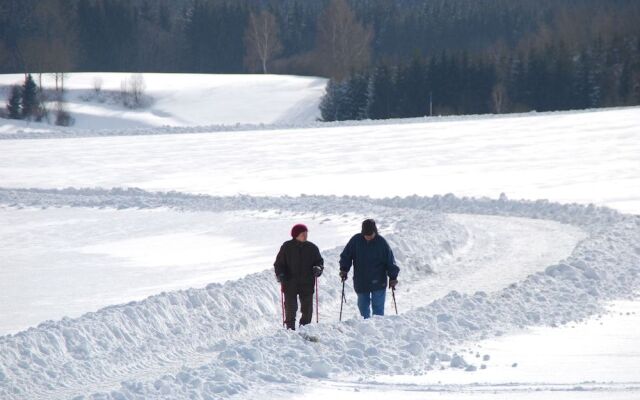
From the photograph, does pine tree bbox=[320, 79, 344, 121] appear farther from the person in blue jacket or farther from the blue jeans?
the person in blue jacket

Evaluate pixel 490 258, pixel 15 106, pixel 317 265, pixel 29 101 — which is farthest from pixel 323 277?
pixel 15 106

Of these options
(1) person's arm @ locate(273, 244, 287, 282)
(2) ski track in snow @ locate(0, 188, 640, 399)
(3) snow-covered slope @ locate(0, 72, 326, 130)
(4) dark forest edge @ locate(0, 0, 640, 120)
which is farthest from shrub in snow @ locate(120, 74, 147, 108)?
(1) person's arm @ locate(273, 244, 287, 282)

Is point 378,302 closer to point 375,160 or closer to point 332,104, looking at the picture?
point 375,160

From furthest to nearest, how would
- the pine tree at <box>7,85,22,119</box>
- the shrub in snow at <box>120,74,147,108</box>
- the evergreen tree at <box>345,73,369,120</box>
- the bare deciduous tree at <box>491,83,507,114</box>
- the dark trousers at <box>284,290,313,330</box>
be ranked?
the shrub in snow at <box>120,74,147,108</box>, the pine tree at <box>7,85,22,119</box>, the evergreen tree at <box>345,73,369,120</box>, the bare deciduous tree at <box>491,83,507,114</box>, the dark trousers at <box>284,290,313,330</box>

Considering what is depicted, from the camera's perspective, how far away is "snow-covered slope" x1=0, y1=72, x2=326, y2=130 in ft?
282

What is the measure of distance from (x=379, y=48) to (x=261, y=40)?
31752 millimetres

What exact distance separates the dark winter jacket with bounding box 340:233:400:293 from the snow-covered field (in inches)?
20.8

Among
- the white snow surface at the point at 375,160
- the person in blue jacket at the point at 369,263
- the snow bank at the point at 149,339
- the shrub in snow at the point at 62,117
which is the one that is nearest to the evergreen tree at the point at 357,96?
the shrub in snow at the point at 62,117

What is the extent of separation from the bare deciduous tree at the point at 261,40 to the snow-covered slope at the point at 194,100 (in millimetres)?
8069

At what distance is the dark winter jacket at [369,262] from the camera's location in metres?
12.3

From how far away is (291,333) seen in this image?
1145 centimetres

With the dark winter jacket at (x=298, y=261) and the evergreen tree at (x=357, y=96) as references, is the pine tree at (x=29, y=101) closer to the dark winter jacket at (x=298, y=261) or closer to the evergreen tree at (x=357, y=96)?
the evergreen tree at (x=357, y=96)

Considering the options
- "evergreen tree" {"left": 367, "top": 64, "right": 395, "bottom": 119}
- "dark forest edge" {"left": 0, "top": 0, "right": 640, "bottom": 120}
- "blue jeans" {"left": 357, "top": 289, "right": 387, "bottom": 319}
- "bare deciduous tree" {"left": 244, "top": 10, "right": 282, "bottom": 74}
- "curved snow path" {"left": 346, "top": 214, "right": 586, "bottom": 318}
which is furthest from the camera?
"bare deciduous tree" {"left": 244, "top": 10, "right": 282, "bottom": 74}

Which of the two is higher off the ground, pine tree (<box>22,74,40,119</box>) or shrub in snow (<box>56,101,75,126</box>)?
pine tree (<box>22,74,40,119</box>)
